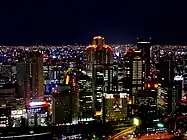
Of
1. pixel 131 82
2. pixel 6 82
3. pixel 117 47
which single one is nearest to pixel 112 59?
pixel 117 47

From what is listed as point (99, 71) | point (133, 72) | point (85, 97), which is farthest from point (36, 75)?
point (133, 72)

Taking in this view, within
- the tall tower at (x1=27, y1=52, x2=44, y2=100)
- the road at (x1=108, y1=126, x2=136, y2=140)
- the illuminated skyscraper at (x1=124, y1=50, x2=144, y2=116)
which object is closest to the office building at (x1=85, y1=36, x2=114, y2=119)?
the illuminated skyscraper at (x1=124, y1=50, x2=144, y2=116)

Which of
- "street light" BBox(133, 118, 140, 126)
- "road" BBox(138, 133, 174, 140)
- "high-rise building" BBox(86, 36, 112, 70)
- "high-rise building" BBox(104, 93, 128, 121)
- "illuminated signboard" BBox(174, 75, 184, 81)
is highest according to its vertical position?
"high-rise building" BBox(86, 36, 112, 70)

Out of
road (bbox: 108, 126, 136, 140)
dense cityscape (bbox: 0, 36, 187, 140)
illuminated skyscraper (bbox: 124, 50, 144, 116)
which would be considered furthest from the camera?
illuminated skyscraper (bbox: 124, 50, 144, 116)

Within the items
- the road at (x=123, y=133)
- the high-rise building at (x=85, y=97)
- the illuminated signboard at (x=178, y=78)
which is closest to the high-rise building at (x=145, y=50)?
the illuminated signboard at (x=178, y=78)

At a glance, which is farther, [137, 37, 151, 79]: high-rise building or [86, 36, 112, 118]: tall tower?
[137, 37, 151, 79]: high-rise building

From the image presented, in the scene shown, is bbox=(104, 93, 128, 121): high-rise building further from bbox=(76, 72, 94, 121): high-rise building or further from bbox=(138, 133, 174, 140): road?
bbox=(138, 133, 174, 140): road

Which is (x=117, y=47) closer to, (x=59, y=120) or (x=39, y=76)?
(x=39, y=76)
